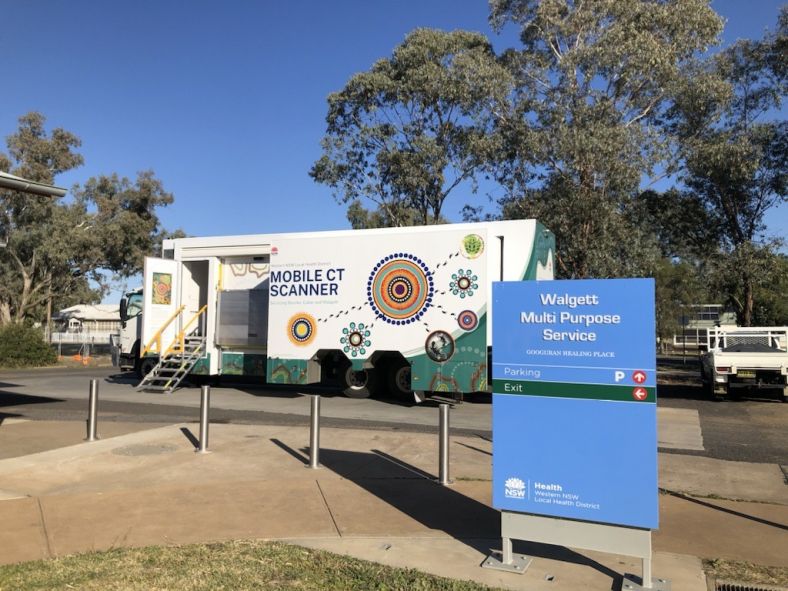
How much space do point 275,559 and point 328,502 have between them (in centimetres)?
155

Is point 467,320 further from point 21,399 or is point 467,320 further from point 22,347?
point 22,347

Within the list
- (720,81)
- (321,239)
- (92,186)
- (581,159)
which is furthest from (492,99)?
(92,186)

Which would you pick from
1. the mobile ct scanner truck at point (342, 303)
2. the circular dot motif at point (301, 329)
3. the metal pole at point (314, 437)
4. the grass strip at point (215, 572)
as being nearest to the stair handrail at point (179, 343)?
the mobile ct scanner truck at point (342, 303)

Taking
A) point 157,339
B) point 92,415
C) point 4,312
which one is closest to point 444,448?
point 92,415

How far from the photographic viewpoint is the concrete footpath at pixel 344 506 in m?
4.60

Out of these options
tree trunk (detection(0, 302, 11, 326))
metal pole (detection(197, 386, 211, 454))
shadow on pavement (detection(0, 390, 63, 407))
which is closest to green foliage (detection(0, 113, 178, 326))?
tree trunk (detection(0, 302, 11, 326))

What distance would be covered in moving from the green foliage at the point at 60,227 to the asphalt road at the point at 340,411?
1932 centimetres

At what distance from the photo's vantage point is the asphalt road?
10.2 metres

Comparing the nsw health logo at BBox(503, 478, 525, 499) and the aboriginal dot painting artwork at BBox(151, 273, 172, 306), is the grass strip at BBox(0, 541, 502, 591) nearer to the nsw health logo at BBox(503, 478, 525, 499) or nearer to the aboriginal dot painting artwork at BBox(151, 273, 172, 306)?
the nsw health logo at BBox(503, 478, 525, 499)

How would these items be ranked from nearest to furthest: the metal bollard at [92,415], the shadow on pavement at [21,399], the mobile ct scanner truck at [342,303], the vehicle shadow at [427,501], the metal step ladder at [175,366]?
the vehicle shadow at [427,501] → the metal bollard at [92,415] → the mobile ct scanner truck at [342,303] → the shadow on pavement at [21,399] → the metal step ladder at [175,366]

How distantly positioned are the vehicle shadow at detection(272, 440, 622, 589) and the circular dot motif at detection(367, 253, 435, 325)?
194 inches

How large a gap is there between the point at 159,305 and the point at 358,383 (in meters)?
5.61

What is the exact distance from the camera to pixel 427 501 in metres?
6.11

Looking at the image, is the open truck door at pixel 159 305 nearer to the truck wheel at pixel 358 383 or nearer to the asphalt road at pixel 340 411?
the asphalt road at pixel 340 411
